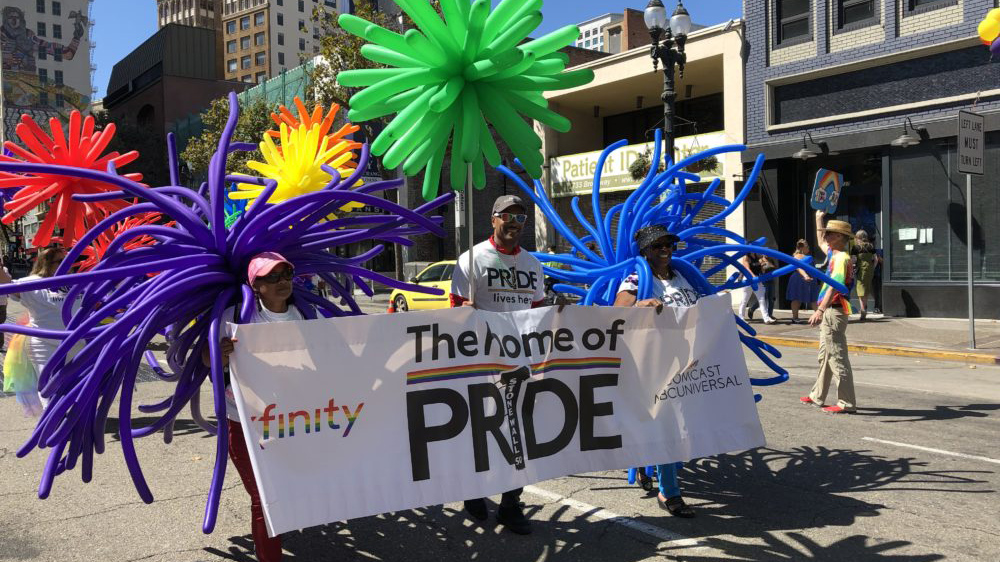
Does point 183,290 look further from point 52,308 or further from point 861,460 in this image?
point 861,460

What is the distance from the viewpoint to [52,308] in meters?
6.75

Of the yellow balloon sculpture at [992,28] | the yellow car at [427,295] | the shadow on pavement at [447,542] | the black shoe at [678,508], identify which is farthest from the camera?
the yellow car at [427,295]

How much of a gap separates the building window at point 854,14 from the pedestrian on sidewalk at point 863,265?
5.17 metres

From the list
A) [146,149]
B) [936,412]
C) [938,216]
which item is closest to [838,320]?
[936,412]

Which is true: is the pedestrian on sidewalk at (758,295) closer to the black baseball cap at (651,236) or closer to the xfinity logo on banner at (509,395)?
the black baseball cap at (651,236)

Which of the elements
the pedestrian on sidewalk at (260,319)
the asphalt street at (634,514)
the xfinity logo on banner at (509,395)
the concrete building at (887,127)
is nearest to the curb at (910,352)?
the concrete building at (887,127)

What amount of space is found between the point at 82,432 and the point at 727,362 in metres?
3.58

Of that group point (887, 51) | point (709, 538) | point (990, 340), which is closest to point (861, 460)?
point (709, 538)

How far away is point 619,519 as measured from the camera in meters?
4.51

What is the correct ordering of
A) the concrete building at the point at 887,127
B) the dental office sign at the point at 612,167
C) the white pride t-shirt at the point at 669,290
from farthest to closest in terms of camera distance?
the dental office sign at the point at 612,167
the concrete building at the point at 887,127
the white pride t-shirt at the point at 669,290

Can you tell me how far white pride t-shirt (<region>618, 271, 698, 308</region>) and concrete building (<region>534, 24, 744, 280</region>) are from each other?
47.1ft

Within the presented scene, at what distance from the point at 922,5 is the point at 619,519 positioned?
53.1 ft

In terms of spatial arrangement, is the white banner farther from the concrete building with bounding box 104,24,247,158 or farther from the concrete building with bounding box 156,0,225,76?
the concrete building with bounding box 156,0,225,76

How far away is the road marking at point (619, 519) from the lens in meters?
4.16
